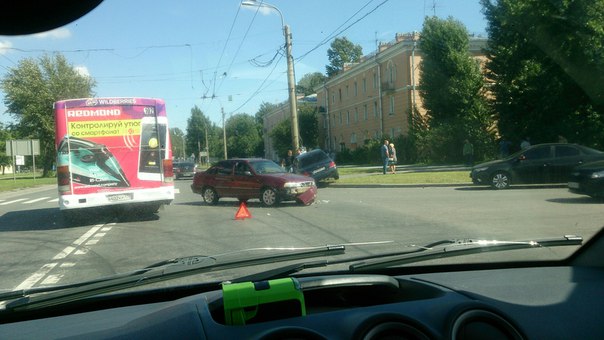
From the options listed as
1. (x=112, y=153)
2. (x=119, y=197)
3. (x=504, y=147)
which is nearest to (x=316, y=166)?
(x=119, y=197)

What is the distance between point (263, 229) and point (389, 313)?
740cm

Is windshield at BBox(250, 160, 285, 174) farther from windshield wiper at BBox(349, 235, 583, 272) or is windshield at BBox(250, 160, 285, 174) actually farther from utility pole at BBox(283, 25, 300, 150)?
windshield wiper at BBox(349, 235, 583, 272)

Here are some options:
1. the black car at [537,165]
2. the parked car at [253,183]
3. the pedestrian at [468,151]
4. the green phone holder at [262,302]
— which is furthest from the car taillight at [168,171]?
the green phone holder at [262,302]

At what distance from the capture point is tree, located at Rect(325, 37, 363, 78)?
10.5m

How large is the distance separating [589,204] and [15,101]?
24.3ft

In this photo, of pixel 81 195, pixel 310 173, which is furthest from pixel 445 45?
pixel 310 173

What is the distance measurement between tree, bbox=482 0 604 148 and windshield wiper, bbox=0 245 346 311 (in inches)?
139

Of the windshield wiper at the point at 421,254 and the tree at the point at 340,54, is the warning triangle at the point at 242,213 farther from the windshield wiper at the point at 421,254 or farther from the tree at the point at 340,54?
the windshield wiper at the point at 421,254

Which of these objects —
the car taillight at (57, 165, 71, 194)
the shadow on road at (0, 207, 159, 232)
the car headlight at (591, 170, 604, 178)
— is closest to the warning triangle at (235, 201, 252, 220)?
the shadow on road at (0, 207, 159, 232)

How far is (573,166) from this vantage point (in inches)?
297

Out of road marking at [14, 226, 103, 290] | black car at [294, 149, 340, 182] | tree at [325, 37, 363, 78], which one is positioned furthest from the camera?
black car at [294, 149, 340, 182]

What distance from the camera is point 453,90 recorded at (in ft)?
32.1

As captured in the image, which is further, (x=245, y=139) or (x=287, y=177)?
(x=245, y=139)

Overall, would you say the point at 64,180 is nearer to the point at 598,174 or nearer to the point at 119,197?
the point at 119,197
